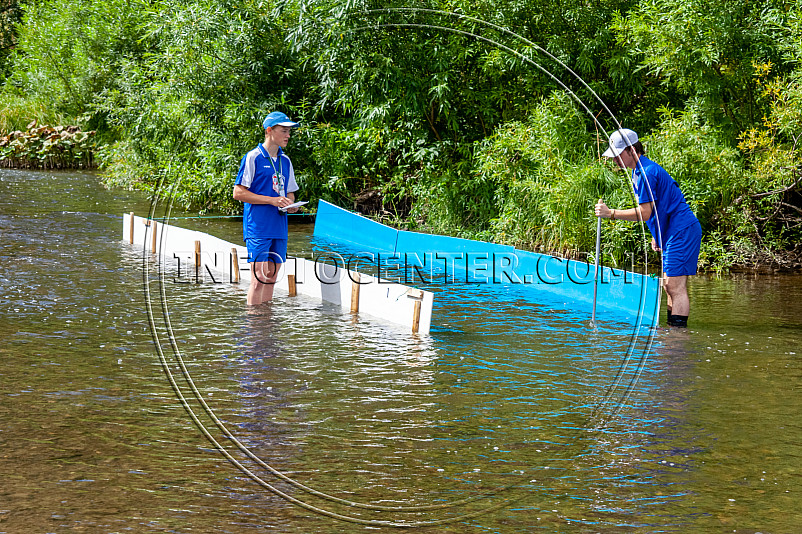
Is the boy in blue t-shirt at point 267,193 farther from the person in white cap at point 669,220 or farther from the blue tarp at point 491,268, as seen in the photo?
the person in white cap at point 669,220

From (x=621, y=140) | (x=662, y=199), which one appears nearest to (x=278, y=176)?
(x=621, y=140)

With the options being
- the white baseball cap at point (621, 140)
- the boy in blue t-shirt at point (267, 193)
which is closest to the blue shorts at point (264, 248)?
the boy in blue t-shirt at point (267, 193)

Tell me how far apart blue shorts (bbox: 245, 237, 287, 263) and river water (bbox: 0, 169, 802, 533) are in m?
0.65

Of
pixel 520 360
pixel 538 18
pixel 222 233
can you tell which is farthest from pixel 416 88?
pixel 520 360

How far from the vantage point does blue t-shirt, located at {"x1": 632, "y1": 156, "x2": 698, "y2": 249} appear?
27.7 ft

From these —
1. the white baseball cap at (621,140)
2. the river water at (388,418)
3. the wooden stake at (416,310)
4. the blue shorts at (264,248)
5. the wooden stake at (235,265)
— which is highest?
the white baseball cap at (621,140)

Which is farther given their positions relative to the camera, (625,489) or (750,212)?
(750,212)

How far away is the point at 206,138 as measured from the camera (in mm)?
18344

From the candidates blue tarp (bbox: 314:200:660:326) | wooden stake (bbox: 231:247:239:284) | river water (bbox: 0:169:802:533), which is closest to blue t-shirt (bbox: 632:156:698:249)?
blue tarp (bbox: 314:200:660:326)

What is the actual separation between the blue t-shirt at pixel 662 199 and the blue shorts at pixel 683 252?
0.06 meters

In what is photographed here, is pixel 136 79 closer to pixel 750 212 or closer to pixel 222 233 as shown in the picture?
pixel 222 233

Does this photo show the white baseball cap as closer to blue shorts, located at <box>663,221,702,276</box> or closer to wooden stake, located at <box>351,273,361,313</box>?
blue shorts, located at <box>663,221,702,276</box>

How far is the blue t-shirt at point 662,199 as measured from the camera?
8438 mm

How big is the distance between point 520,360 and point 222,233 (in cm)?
1020
